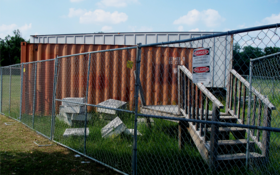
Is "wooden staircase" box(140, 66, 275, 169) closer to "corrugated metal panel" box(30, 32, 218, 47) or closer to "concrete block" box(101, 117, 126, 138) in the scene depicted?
"concrete block" box(101, 117, 126, 138)

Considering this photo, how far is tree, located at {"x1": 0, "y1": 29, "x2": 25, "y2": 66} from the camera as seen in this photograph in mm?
37881

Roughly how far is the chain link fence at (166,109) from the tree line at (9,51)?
33066 mm

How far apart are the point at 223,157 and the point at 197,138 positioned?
0.62m

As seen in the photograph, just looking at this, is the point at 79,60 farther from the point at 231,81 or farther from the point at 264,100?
the point at 264,100

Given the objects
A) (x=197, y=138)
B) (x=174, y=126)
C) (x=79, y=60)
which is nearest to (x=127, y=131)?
(x=174, y=126)

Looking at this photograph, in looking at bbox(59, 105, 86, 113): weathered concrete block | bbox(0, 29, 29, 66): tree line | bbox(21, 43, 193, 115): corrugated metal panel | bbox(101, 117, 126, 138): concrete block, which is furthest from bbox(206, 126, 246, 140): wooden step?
bbox(0, 29, 29, 66): tree line

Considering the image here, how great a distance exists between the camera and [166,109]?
5.72 meters

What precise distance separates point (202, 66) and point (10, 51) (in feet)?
148

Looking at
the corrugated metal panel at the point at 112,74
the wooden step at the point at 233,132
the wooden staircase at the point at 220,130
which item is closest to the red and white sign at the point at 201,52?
the wooden staircase at the point at 220,130

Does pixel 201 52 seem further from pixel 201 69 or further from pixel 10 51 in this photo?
pixel 10 51

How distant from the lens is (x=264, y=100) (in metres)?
3.66

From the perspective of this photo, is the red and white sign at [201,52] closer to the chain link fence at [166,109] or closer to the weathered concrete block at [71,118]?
the chain link fence at [166,109]

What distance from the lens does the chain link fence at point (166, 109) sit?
3209mm

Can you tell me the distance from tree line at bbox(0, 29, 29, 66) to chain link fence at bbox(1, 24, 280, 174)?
108ft
